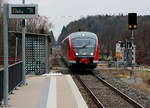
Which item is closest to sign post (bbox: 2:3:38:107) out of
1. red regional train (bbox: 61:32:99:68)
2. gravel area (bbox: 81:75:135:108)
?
gravel area (bbox: 81:75:135:108)

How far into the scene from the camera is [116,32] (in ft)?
306

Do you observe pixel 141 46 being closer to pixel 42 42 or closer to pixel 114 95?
pixel 42 42

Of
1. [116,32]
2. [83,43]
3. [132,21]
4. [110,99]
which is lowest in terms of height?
[110,99]

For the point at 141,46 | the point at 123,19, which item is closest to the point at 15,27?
the point at 141,46

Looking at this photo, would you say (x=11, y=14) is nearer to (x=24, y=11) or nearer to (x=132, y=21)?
(x=24, y=11)

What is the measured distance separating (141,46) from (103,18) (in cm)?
3430

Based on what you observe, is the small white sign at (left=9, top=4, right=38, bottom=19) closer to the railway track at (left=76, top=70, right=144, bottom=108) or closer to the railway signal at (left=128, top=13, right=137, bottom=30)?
the railway track at (left=76, top=70, right=144, bottom=108)

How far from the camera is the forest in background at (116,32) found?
69188mm

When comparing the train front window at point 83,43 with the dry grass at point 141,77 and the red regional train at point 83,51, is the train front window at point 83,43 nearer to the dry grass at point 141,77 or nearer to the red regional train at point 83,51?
the red regional train at point 83,51

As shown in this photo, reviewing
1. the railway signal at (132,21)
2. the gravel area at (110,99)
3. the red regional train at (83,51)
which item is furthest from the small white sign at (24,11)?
the red regional train at (83,51)

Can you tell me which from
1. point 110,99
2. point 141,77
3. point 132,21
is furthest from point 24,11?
point 141,77

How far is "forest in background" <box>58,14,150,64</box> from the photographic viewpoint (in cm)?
6919

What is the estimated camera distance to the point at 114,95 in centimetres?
1839

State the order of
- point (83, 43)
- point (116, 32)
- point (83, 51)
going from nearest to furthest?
point (83, 51) < point (83, 43) < point (116, 32)
